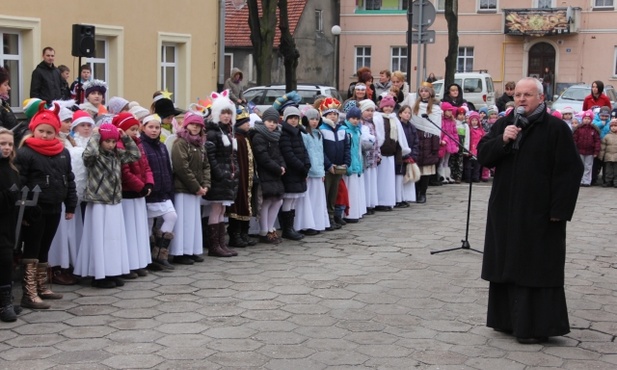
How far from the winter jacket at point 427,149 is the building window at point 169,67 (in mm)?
5825

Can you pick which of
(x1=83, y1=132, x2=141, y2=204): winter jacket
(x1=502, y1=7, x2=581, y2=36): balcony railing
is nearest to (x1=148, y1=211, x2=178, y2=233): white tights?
(x1=83, y1=132, x2=141, y2=204): winter jacket

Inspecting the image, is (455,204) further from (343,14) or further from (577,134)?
(343,14)

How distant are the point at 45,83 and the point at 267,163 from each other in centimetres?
472

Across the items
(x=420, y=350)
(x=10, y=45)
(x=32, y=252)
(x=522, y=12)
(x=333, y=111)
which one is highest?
(x=522, y=12)

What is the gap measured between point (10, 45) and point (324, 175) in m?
6.00

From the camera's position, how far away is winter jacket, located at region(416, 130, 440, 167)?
1568 cm

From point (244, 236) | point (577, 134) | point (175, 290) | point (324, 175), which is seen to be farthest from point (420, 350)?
point (577, 134)

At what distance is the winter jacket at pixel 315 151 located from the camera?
11938mm

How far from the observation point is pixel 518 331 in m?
7.05

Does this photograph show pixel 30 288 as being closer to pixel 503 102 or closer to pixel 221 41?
pixel 221 41

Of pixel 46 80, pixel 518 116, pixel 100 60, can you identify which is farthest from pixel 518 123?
pixel 100 60

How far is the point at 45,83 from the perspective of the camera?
13828mm

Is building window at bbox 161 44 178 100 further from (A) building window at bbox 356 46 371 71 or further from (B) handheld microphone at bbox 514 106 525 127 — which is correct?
(A) building window at bbox 356 46 371 71

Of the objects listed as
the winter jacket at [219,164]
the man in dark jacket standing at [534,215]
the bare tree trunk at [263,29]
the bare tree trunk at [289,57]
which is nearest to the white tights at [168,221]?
the winter jacket at [219,164]
